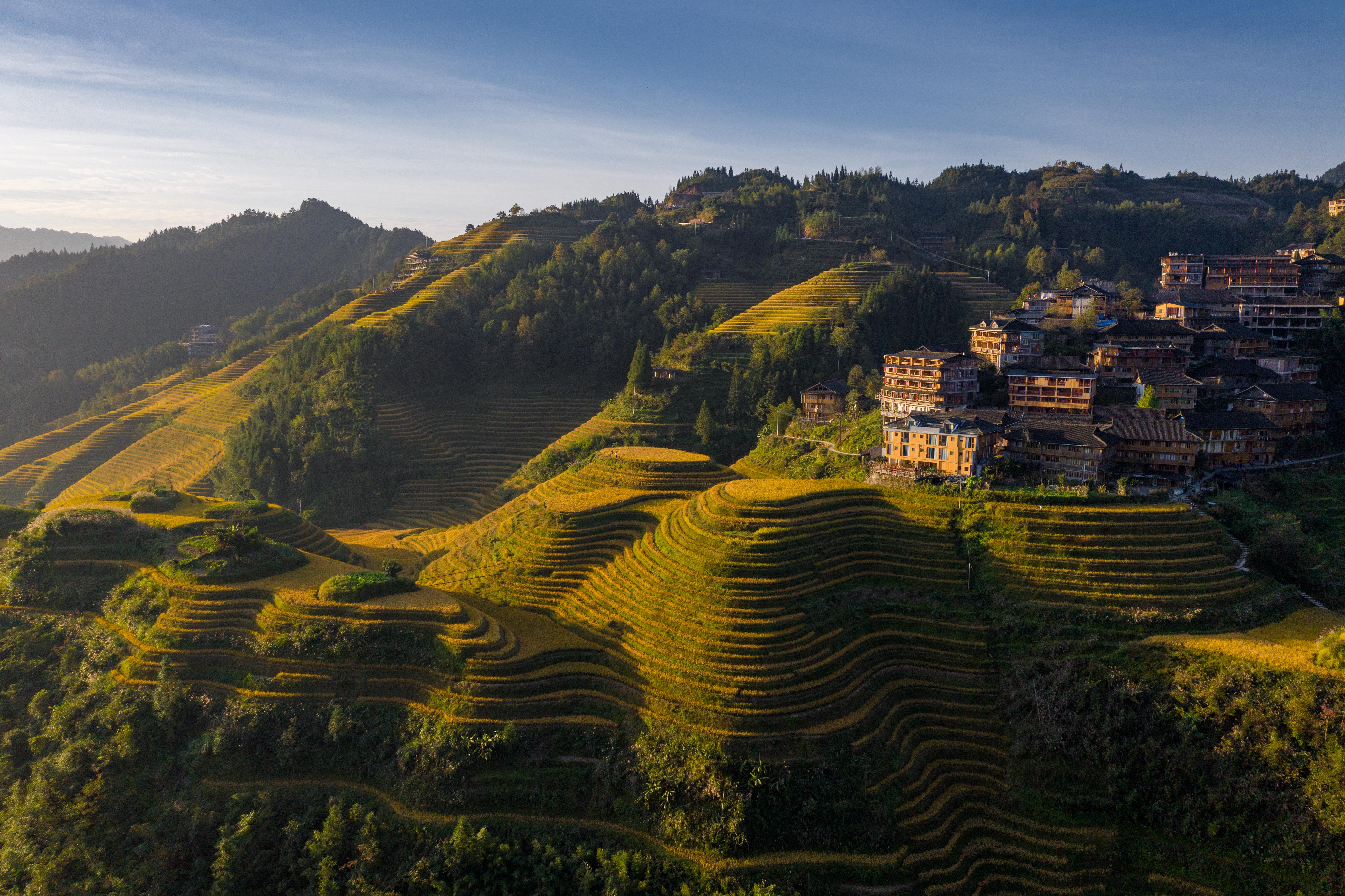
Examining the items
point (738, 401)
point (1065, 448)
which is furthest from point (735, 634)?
point (738, 401)

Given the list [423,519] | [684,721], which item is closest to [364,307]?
[423,519]

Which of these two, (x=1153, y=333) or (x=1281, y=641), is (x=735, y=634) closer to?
(x=1281, y=641)

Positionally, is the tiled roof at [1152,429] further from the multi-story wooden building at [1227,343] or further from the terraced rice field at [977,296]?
the terraced rice field at [977,296]

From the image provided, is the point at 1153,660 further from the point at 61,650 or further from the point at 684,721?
the point at 61,650

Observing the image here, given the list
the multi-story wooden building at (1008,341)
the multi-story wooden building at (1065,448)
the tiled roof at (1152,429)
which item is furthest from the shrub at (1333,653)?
the multi-story wooden building at (1008,341)

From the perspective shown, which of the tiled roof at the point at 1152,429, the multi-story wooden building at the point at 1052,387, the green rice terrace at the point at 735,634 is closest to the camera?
the green rice terrace at the point at 735,634

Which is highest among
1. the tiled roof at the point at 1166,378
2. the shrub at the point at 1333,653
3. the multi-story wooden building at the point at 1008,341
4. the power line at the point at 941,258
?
the power line at the point at 941,258
